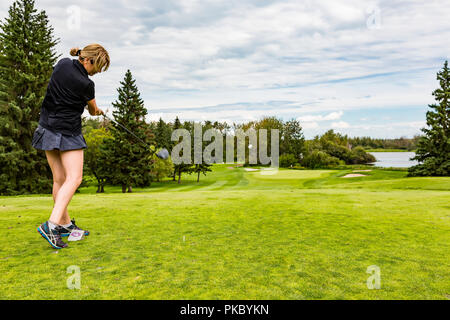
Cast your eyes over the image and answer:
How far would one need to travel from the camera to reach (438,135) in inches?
1626

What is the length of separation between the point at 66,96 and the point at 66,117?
1.05 feet

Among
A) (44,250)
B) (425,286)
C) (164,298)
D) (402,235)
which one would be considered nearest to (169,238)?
(44,250)

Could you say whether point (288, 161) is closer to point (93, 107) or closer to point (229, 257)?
point (93, 107)

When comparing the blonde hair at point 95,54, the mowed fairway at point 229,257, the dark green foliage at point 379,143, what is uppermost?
the dark green foliage at point 379,143

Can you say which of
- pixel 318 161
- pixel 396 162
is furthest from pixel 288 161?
pixel 396 162

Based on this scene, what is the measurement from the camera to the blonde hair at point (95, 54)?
15.6 ft

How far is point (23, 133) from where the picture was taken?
3372 cm

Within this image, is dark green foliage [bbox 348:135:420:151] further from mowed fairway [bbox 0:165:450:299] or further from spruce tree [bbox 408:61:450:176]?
mowed fairway [bbox 0:165:450:299]

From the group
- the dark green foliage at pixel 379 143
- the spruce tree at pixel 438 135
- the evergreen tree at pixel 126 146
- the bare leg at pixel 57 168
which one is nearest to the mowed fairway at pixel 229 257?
the bare leg at pixel 57 168

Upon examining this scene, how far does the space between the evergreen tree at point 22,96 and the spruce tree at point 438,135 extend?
4658cm

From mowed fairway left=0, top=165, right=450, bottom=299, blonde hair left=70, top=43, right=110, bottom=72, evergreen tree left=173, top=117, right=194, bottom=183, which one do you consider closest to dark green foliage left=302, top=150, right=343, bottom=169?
evergreen tree left=173, top=117, right=194, bottom=183

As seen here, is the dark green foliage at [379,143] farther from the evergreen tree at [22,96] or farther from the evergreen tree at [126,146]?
the evergreen tree at [22,96]

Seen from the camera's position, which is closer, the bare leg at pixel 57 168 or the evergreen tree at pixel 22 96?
the bare leg at pixel 57 168
